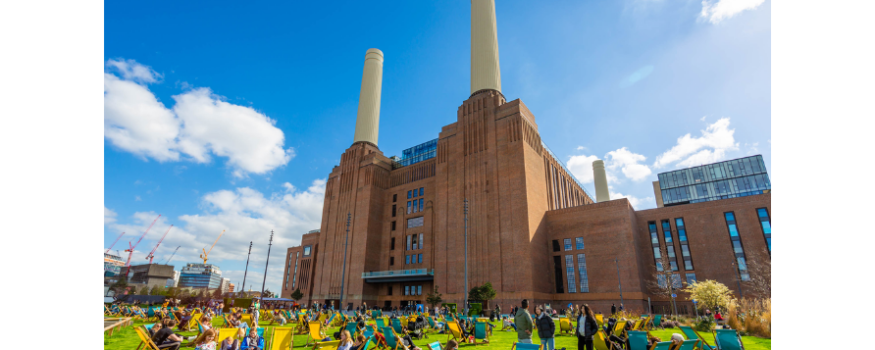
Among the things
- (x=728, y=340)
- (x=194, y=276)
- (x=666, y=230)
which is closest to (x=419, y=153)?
(x=666, y=230)

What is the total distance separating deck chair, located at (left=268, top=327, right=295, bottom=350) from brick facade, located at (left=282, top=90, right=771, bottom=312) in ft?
121

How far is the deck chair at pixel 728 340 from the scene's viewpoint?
33.6 ft

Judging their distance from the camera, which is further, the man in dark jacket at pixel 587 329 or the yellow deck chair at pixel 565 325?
the yellow deck chair at pixel 565 325

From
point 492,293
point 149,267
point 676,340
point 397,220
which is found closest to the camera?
point 676,340

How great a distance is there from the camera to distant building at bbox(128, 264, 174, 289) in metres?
126

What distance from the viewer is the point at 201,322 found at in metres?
14.6

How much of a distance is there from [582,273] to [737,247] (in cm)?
1751

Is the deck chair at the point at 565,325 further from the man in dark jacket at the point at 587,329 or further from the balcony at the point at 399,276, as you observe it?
the balcony at the point at 399,276

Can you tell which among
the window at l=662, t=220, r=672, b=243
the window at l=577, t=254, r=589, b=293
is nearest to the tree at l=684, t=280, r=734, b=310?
the window at l=662, t=220, r=672, b=243

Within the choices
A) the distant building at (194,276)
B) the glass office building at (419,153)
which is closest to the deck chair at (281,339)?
the glass office building at (419,153)

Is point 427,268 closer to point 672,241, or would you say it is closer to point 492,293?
point 492,293

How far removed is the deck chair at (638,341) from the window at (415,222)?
169 feet
